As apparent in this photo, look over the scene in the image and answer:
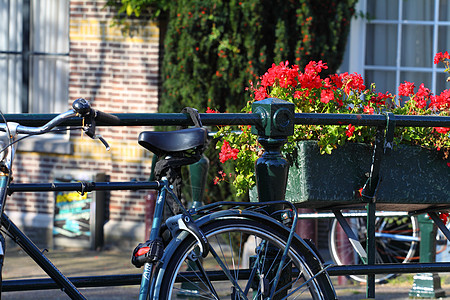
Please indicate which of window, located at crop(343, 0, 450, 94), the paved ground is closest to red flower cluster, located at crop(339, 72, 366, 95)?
the paved ground

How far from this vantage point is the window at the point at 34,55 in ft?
31.0

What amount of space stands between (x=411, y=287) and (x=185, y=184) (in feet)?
8.33

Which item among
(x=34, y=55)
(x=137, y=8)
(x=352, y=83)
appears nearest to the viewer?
(x=352, y=83)

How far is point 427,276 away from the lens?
20.8ft

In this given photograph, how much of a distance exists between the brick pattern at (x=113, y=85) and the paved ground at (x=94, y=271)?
2.39 feet

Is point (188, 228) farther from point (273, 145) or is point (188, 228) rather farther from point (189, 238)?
point (273, 145)

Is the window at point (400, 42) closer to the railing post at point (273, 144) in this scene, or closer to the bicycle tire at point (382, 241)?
the bicycle tire at point (382, 241)

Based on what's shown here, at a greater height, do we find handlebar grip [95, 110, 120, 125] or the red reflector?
handlebar grip [95, 110, 120, 125]

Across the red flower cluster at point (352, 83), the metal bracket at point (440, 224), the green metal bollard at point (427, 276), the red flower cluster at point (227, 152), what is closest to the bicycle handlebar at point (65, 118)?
the red flower cluster at point (227, 152)

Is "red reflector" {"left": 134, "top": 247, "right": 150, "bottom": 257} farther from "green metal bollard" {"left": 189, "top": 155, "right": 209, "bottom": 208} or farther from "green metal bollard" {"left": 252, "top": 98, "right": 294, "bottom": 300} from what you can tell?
"green metal bollard" {"left": 189, "top": 155, "right": 209, "bottom": 208}

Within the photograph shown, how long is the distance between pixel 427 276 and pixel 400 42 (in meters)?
3.43

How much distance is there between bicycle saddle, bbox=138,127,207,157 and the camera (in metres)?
3.02

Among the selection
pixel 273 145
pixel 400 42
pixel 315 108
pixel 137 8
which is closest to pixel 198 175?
pixel 315 108

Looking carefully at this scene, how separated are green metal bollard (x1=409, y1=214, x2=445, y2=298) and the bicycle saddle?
12.5 ft
